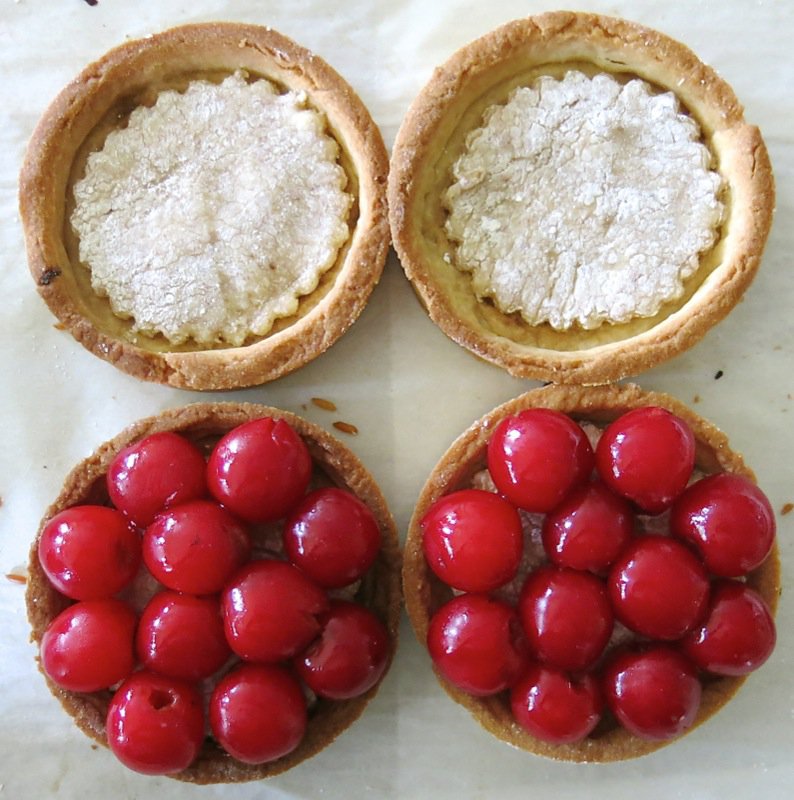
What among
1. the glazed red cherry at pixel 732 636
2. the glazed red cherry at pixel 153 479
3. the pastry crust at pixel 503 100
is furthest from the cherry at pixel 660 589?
the glazed red cherry at pixel 153 479

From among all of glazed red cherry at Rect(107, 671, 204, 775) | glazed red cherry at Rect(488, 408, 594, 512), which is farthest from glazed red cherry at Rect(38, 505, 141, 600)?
glazed red cherry at Rect(488, 408, 594, 512)

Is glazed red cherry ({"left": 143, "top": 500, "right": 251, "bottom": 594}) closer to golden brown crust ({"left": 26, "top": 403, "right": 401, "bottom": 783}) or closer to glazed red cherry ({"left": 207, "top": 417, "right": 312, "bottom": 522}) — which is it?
glazed red cherry ({"left": 207, "top": 417, "right": 312, "bottom": 522})

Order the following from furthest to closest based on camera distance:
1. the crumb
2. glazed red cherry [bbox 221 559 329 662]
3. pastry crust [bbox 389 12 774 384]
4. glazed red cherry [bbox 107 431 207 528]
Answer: the crumb
pastry crust [bbox 389 12 774 384]
glazed red cherry [bbox 107 431 207 528]
glazed red cherry [bbox 221 559 329 662]

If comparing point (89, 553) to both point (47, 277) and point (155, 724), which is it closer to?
point (155, 724)

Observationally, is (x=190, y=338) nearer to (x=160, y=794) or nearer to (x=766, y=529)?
(x=160, y=794)

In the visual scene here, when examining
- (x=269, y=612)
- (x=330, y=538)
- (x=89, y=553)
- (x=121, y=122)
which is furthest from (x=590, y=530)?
(x=121, y=122)
